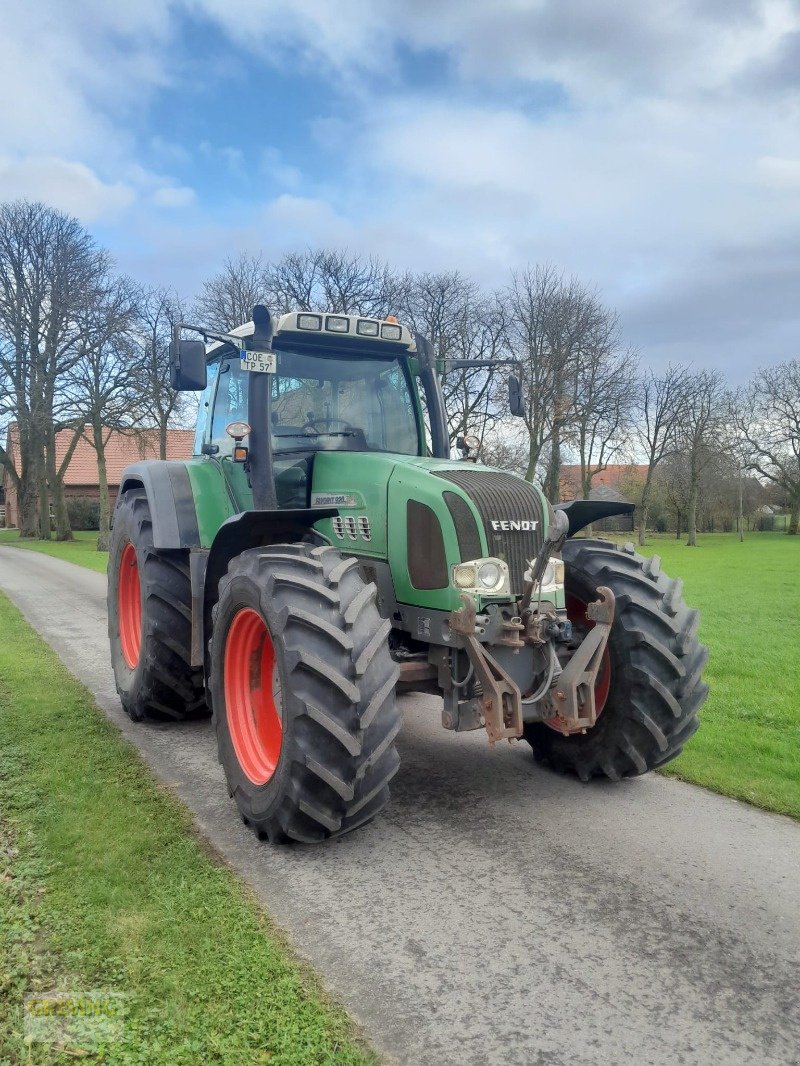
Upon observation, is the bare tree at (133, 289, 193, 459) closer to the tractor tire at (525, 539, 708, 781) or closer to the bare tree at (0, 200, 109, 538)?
the bare tree at (0, 200, 109, 538)

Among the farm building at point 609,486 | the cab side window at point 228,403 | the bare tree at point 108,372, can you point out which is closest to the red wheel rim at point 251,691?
the cab side window at point 228,403

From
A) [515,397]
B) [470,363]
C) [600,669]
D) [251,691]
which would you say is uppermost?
[470,363]

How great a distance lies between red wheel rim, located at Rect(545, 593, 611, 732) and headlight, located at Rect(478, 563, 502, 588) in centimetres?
63

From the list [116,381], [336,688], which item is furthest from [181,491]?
[116,381]

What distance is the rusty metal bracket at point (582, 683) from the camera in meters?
3.90

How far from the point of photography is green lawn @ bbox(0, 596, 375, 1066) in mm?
2439

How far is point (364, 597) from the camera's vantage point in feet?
12.1

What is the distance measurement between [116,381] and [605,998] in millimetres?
27678

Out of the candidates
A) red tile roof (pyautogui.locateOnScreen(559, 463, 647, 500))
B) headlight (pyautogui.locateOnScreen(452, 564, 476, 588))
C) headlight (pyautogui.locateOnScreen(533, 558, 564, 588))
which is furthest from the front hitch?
red tile roof (pyautogui.locateOnScreen(559, 463, 647, 500))

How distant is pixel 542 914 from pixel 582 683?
43.7 inches

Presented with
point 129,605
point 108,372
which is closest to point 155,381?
point 108,372

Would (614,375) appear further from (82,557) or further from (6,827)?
(6,827)

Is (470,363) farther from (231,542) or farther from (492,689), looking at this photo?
(492,689)

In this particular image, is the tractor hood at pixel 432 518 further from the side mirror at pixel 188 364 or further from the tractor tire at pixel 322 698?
the side mirror at pixel 188 364
